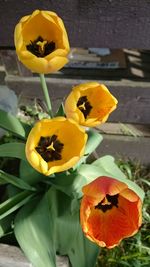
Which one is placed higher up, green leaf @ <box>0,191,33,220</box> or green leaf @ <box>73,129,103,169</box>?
green leaf @ <box>73,129,103,169</box>

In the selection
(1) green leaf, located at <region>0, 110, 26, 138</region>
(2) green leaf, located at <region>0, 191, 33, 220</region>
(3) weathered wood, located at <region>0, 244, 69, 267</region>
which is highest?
(1) green leaf, located at <region>0, 110, 26, 138</region>

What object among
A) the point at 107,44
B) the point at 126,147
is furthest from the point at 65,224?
the point at 126,147

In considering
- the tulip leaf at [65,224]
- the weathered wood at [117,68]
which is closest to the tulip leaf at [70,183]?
the tulip leaf at [65,224]

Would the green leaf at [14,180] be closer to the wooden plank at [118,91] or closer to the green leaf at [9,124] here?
the green leaf at [9,124]

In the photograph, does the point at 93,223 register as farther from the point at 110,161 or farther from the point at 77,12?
the point at 77,12

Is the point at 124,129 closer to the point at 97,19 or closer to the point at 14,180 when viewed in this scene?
the point at 97,19

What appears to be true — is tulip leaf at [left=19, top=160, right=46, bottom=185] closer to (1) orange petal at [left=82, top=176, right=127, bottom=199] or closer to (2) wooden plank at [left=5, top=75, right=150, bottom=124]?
(1) orange petal at [left=82, top=176, right=127, bottom=199]

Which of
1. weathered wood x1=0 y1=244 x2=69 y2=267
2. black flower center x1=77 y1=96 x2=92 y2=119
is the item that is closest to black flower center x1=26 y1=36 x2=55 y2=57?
black flower center x1=77 y1=96 x2=92 y2=119
